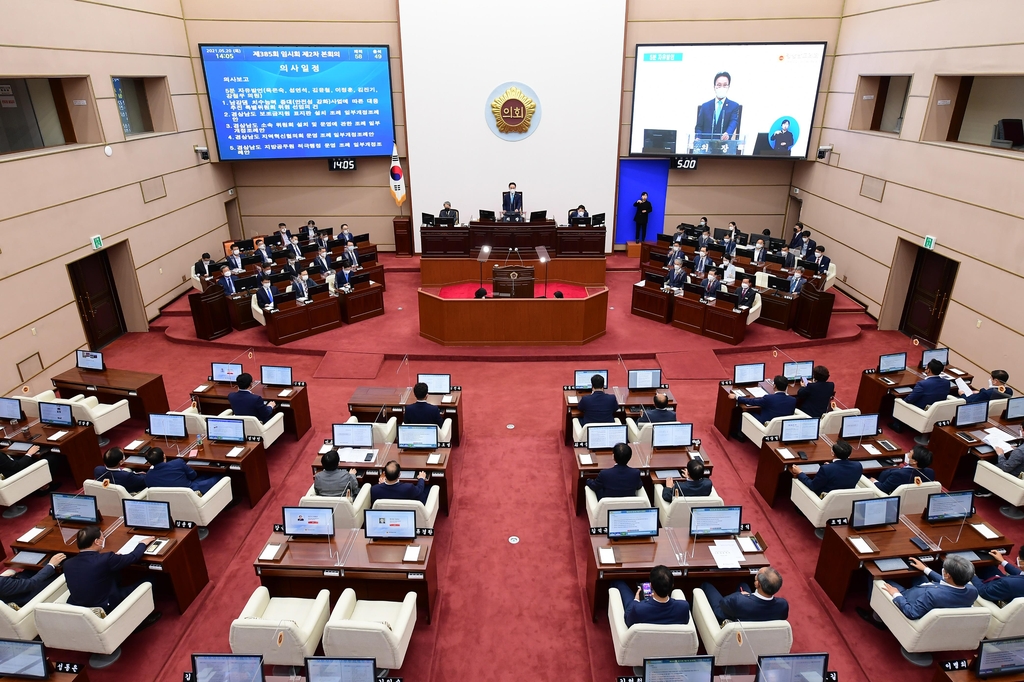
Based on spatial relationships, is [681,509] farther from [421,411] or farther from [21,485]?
[21,485]

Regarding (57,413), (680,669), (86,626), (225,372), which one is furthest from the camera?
(225,372)

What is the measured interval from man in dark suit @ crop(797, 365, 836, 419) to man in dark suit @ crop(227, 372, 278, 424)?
24.0 feet

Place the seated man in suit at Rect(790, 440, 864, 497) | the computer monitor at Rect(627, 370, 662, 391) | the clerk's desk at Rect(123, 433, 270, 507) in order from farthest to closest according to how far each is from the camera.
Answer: the computer monitor at Rect(627, 370, 662, 391) → the clerk's desk at Rect(123, 433, 270, 507) → the seated man in suit at Rect(790, 440, 864, 497)

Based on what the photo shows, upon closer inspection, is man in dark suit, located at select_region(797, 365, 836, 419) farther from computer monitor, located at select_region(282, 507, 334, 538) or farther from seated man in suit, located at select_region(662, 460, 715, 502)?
computer monitor, located at select_region(282, 507, 334, 538)

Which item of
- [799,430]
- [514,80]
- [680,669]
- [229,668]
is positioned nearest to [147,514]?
[229,668]

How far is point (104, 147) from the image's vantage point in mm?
11477

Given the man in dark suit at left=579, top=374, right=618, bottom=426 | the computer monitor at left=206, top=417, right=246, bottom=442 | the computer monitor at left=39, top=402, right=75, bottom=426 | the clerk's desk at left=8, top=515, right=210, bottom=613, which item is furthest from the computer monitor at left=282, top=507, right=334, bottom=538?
the computer monitor at left=39, top=402, right=75, bottom=426

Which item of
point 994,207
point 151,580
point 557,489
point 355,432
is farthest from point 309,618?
point 994,207

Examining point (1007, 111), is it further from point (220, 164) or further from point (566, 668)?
point (220, 164)

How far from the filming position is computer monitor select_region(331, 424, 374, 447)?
7.33 meters

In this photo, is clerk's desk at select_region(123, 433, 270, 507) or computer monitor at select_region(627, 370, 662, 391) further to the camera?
computer monitor at select_region(627, 370, 662, 391)

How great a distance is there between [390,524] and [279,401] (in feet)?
12.2

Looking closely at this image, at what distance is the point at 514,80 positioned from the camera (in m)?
15.6

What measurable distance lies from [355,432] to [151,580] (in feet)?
8.14
